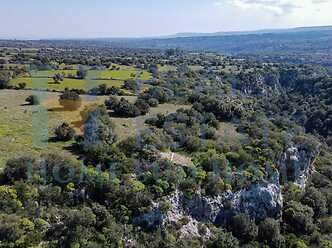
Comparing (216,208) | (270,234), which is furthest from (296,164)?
(216,208)

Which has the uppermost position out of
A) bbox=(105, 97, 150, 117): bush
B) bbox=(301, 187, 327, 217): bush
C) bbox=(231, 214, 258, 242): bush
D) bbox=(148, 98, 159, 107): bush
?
bbox=(105, 97, 150, 117): bush

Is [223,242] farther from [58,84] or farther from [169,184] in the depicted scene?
[58,84]

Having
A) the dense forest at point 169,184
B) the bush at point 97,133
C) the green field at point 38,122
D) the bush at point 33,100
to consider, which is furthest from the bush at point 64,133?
the bush at point 33,100

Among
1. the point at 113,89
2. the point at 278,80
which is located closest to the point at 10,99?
the point at 113,89

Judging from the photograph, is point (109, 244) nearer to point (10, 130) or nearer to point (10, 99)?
point (10, 130)

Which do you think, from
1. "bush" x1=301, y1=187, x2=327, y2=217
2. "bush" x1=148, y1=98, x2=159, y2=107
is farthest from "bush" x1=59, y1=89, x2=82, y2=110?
"bush" x1=301, y1=187, x2=327, y2=217

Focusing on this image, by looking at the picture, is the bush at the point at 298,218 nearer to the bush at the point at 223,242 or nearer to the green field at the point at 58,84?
the bush at the point at 223,242

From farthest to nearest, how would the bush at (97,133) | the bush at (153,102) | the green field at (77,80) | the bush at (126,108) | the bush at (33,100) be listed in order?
the green field at (77,80) < the bush at (153,102) < the bush at (33,100) < the bush at (126,108) < the bush at (97,133)

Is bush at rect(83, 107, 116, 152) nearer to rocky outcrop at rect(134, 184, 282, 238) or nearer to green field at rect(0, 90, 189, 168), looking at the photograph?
green field at rect(0, 90, 189, 168)
